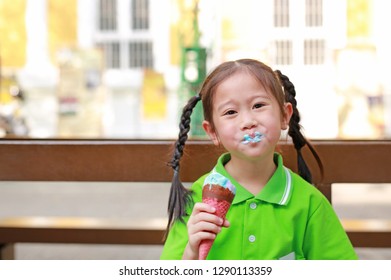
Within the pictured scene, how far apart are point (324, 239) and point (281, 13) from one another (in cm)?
1162

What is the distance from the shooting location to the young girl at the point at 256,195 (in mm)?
1428

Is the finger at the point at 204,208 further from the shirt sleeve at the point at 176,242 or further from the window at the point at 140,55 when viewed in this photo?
the window at the point at 140,55

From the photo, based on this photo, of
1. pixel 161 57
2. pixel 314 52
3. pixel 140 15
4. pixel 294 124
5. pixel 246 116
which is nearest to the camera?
pixel 246 116

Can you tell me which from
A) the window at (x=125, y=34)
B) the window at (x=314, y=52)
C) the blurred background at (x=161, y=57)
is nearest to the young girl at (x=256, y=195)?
the blurred background at (x=161, y=57)

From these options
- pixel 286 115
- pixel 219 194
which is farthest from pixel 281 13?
pixel 219 194

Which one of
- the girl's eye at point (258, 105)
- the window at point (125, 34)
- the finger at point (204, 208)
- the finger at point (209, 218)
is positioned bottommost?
the finger at point (209, 218)

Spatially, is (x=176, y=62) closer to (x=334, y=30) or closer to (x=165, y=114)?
(x=165, y=114)

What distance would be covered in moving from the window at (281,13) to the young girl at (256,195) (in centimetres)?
1142

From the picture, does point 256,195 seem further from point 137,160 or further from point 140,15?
point 140,15

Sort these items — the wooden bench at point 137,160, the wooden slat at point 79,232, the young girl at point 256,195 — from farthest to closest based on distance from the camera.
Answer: the wooden slat at point 79,232, the wooden bench at point 137,160, the young girl at point 256,195

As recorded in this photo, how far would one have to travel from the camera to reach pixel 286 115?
60.2 inches

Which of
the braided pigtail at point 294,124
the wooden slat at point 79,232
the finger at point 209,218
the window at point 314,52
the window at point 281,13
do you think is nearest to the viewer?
the finger at point 209,218

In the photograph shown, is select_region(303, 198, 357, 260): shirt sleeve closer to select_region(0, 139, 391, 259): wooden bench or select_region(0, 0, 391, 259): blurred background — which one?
select_region(0, 139, 391, 259): wooden bench

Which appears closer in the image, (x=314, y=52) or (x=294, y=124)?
(x=294, y=124)
